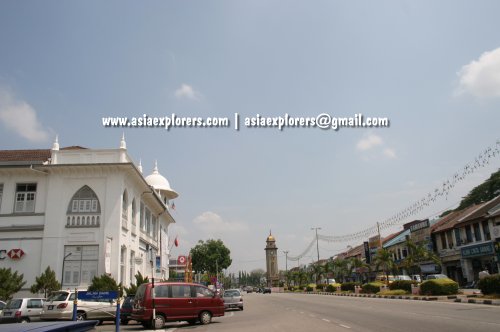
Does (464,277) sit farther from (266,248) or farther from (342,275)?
(266,248)

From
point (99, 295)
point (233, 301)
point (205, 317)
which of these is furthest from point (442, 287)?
point (99, 295)

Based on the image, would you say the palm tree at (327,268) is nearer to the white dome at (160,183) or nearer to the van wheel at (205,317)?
the white dome at (160,183)

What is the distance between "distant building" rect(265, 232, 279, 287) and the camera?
125188 mm

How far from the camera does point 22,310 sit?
67.5ft

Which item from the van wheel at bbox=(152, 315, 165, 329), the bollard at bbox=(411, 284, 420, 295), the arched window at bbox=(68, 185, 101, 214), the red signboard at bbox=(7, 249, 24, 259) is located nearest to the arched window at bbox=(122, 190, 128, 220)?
the arched window at bbox=(68, 185, 101, 214)

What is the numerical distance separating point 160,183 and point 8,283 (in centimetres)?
2299

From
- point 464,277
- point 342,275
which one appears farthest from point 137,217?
point 342,275

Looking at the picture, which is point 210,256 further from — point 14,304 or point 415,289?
point 14,304

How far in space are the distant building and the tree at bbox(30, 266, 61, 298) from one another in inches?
4007

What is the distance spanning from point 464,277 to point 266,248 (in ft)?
283

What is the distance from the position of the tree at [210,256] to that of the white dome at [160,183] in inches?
1591

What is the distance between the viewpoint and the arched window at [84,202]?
95.4 feet

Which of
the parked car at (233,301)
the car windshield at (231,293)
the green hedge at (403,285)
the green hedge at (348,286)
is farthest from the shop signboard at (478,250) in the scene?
the parked car at (233,301)

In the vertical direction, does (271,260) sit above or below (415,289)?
above
